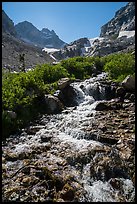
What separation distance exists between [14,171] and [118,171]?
13.0 ft

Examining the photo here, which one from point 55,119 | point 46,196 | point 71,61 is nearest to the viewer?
point 46,196

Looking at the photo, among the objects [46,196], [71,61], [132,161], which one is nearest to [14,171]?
[46,196]

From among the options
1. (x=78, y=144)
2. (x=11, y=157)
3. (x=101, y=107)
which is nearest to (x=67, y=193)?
(x=11, y=157)

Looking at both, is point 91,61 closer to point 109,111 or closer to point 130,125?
point 109,111

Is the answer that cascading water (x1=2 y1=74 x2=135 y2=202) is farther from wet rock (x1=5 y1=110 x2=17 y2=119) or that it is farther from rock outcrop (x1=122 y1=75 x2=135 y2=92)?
rock outcrop (x1=122 y1=75 x2=135 y2=92)

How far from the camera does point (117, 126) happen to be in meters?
14.6

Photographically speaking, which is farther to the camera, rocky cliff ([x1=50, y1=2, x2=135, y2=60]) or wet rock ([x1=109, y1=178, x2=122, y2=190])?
rocky cliff ([x1=50, y1=2, x2=135, y2=60])

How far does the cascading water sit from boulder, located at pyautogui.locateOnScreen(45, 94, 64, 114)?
0.55 metres

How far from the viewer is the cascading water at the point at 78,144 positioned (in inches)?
382

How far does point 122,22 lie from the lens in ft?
503

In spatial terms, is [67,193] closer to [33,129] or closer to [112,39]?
[33,129]

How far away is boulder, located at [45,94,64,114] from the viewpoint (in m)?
19.1

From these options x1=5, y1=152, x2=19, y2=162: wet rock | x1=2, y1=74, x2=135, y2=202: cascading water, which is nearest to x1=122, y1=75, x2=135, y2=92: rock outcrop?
x1=2, y1=74, x2=135, y2=202: cascading water

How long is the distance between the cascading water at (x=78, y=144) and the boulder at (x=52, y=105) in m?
0.55
